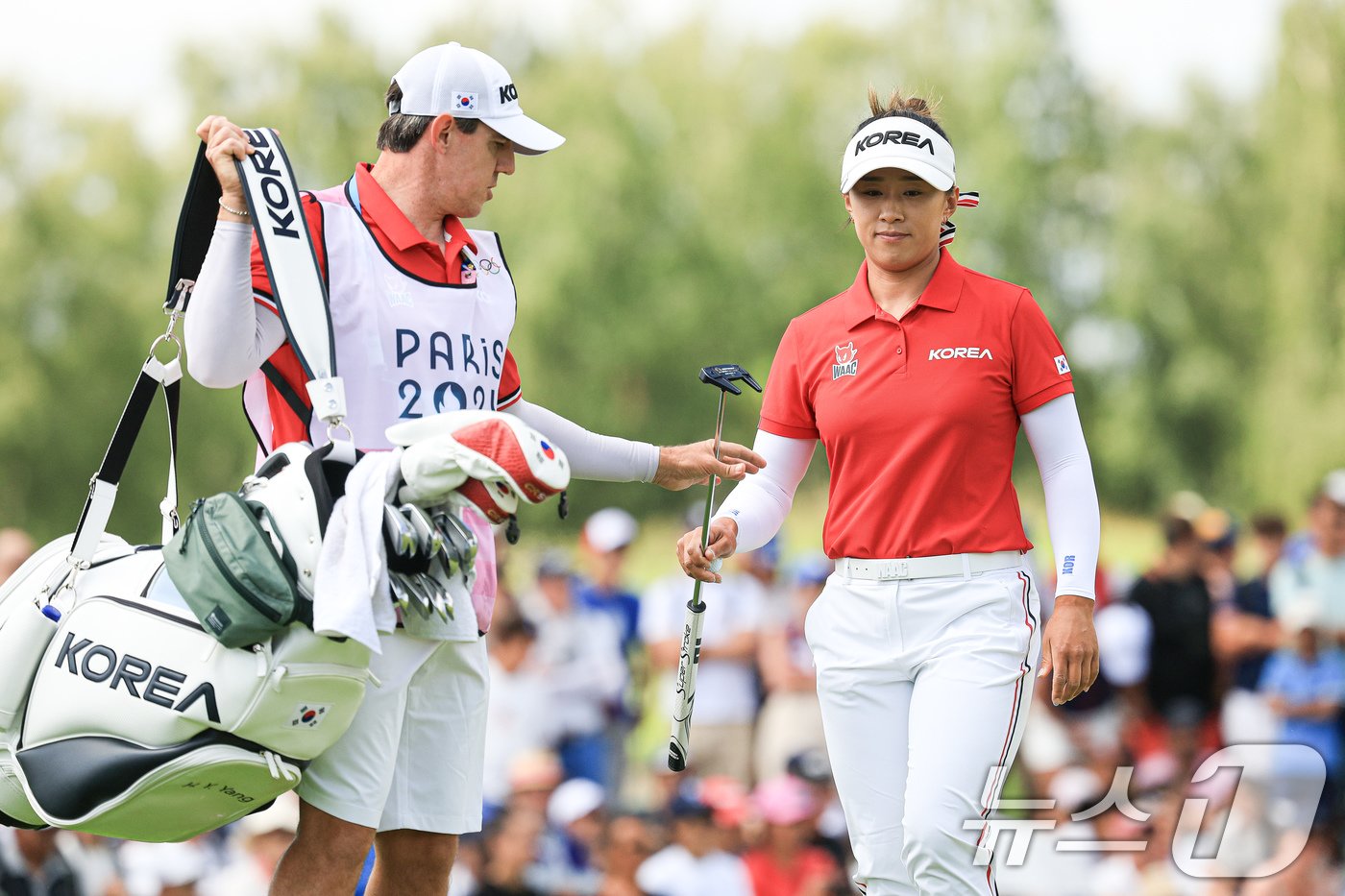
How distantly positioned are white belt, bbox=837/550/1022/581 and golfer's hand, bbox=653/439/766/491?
1.67 feet

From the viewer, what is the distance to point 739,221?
138 ft

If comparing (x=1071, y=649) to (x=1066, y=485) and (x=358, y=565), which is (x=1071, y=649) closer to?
(x=1066, y=485)

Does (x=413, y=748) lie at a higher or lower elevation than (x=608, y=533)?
higher

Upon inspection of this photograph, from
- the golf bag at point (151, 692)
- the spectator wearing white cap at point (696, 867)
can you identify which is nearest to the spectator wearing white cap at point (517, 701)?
the spectator wearing white cap at point (696, 867)

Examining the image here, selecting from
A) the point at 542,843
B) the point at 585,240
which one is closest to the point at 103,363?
the point at 585,240

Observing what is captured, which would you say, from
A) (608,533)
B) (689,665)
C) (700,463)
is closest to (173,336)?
(700,463)

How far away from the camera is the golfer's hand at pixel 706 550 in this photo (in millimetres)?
4730

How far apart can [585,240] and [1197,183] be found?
15083mm

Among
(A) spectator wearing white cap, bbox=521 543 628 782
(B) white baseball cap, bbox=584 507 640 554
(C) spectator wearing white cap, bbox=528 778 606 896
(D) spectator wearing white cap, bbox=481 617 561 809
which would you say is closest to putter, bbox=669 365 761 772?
(C) spectator wearing white cap, bbox=528 778 606 896

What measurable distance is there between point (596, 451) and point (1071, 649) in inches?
58.4

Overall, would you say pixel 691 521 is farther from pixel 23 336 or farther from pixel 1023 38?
pixel 1023 38

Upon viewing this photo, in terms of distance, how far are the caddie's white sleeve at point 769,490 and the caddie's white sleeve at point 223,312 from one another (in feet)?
5.32

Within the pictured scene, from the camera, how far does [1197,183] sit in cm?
4009

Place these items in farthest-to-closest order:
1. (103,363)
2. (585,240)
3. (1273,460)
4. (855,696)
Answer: (585,240), (103,363), (1273,460), (855,696)
